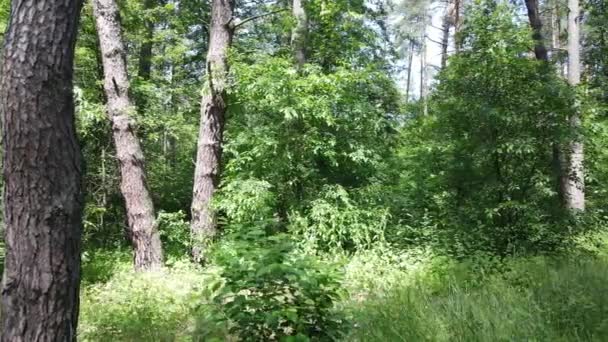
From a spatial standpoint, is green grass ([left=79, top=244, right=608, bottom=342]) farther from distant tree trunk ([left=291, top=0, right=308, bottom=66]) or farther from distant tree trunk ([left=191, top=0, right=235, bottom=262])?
distant tree trunk ([left=291, top=0, right=308, bottom=66])

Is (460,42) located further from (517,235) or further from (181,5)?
(181,5)

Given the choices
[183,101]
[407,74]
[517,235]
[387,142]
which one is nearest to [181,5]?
[183,101]

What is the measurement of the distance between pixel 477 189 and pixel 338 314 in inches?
181

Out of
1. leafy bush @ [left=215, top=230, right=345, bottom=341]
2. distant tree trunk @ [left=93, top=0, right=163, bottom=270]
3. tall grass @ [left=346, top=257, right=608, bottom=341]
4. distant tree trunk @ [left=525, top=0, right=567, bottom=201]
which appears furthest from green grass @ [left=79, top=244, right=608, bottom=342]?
distant tree trunk @ [left=525, top=0, right=567, bottom=201]

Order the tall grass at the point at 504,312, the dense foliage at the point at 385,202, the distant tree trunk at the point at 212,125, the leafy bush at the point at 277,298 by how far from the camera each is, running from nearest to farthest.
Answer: the leafy bush at the point at 277,298 < the tall grass at the point at 504,312 < the dense foliage at the point at 385,202 < the distant tree trunk at the point at 212,125

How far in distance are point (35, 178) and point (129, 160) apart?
5.17 metres

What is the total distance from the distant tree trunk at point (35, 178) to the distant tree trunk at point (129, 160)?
503 centimetres

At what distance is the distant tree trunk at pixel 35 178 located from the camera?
2637 millimetres

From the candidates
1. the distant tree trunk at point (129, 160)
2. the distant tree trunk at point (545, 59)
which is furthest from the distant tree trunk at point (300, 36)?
the distant tree trunk at point (545, 59)

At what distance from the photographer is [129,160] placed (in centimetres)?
764

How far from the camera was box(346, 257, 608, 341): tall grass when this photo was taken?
3.61m

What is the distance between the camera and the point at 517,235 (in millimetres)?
6934

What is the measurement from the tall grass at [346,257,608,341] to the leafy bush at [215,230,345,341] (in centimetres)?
45

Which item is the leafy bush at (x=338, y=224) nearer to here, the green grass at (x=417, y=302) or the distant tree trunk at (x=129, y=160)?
the green grass at (x=417, y=302)
